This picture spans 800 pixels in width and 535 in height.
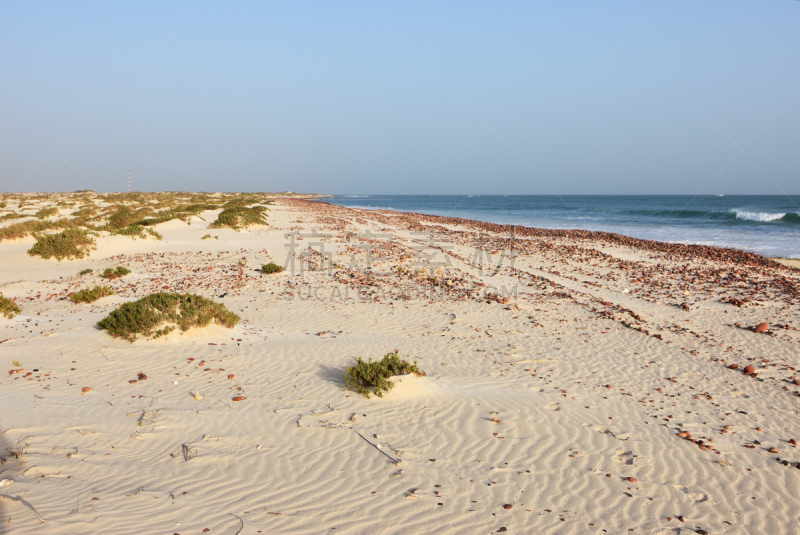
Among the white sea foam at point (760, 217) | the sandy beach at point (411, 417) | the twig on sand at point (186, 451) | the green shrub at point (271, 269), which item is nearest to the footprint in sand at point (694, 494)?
the sandy beach at point (411, 417)

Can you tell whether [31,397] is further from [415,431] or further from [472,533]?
[472,533]

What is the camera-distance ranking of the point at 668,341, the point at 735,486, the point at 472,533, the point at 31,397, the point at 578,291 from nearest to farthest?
the point at 472,533
the point at 735,486
the point at 31,397
the point at 668,341
the point at 578,291

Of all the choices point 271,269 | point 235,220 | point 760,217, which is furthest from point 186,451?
point 760,217

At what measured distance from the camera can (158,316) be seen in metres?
8.42

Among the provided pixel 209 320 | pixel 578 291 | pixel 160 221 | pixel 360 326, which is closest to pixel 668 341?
pixel 578 291

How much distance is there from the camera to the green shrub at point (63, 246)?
17047 mm

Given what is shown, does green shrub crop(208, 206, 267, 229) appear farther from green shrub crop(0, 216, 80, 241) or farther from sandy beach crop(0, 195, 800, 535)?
sandy beach crop(0, 195, 800, 535)

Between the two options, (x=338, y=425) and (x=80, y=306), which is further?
(x=80, y=306)

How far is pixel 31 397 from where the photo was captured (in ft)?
19.5

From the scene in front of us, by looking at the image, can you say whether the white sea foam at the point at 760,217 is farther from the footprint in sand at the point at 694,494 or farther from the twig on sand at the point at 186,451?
the twig on sand at the point at 186,451

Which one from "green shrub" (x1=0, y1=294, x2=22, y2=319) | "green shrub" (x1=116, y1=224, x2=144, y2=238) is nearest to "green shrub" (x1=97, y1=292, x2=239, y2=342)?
"green shrub" (x1=0, y1=294, x2=22, y2=319)

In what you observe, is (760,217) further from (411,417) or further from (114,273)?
(114,273)

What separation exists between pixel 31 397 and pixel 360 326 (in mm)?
5861

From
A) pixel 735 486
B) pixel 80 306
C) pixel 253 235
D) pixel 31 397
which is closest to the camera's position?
pixel 735 486
